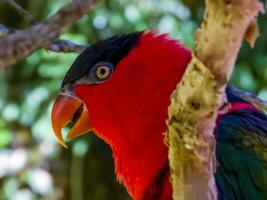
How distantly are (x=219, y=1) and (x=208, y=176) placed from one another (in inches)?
19.7

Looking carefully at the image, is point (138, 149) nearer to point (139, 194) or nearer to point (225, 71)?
point (139, 194)

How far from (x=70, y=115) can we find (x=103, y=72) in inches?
8.3

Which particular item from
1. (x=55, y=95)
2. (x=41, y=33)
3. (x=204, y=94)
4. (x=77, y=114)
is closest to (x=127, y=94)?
(x=77, y=114)

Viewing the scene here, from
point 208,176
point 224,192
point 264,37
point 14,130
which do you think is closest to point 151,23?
point 264,37

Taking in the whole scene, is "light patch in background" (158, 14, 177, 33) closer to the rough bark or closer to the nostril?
the nostril

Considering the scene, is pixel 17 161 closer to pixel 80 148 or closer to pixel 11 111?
pixel 11 111

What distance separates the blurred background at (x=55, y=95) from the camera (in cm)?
443

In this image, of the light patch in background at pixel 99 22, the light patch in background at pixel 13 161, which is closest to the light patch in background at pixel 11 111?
the light patch in background at pixel 13 161

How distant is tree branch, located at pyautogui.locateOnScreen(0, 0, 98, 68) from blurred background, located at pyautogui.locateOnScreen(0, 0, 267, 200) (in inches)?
74.0

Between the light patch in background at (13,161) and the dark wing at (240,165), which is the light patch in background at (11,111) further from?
the dark wing at (240,165)

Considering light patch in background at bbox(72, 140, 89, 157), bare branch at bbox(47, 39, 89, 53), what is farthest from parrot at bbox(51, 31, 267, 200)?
light patch in background at bbox(72, 140, 89, 157)

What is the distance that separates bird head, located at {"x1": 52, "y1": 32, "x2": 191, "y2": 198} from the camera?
94.7 inches

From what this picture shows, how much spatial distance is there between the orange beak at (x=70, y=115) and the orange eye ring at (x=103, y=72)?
0.48 ft

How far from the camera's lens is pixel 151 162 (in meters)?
2.36
